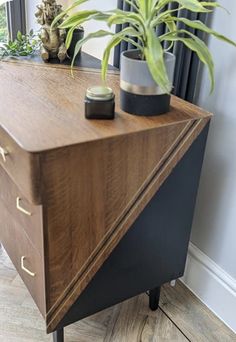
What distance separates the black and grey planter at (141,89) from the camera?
1.00 meters

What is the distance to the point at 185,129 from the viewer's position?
105cm

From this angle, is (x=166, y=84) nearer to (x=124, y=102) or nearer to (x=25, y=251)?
(x=124, y=102)

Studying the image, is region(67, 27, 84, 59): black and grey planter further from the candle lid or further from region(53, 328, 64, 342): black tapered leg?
region(53, 328, 64, 342): black tapered leg

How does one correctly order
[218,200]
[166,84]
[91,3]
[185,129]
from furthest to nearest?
1. [91,3]
2. [218,200]
3. [185,129]
4. [166,84]

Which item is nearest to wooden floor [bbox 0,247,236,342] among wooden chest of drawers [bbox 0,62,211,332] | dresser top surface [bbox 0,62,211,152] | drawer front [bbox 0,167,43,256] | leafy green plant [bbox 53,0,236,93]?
wooden chest of drawers [bbox 0,62,211,332]

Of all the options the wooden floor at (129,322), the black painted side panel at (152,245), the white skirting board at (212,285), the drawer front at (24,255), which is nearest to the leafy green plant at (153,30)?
the black painted side panel at (152,245)

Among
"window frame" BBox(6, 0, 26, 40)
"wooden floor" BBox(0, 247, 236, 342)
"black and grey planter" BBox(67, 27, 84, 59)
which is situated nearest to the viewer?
"wooden floor" BBox(0, 247, 236, 342)

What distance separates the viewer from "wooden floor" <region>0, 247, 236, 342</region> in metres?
1.37

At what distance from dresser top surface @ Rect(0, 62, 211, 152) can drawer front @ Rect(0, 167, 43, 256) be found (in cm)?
18

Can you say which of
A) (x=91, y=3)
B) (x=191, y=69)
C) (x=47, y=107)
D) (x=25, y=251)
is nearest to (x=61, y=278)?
(x=25, y=251)

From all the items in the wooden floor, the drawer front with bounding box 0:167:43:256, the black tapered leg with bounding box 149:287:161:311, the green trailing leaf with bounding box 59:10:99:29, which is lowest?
the wooden floor

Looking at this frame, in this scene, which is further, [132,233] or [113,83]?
[113,83]

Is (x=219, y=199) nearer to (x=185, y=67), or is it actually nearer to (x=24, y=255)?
(x=185, y=67)

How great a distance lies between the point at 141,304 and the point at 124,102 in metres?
0.81
